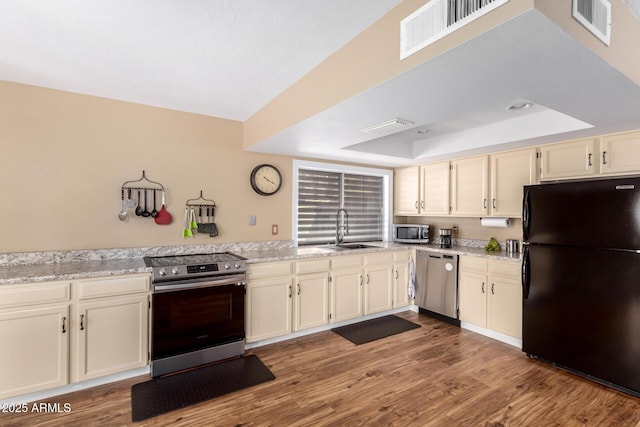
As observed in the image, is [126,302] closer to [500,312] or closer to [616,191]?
[500,312]

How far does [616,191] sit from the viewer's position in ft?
7.71

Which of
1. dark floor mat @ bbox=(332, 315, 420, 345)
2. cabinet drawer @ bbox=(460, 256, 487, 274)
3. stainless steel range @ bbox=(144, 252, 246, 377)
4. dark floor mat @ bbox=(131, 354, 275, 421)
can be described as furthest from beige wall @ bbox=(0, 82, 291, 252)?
cabinet drawer @ bbox=(460, 256, 487, 274)

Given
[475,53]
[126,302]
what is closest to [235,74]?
[475,53]

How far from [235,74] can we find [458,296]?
3312 millimetres

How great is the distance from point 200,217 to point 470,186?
3.21 metres

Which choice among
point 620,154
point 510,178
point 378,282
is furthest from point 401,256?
point 620,154

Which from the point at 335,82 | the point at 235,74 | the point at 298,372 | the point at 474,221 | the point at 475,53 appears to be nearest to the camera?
the point at 475,53

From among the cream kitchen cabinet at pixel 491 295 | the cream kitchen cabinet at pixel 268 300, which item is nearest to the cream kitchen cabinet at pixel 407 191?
the cream kitchen cabinet at pixel 491 295

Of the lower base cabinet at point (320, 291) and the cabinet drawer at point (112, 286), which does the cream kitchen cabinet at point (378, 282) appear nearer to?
the lower base cabinet at point (320, 291)

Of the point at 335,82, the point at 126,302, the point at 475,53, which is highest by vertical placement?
the point at 335,82

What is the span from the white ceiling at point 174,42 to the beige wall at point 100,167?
255mm

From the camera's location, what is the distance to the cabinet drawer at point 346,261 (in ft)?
11.4

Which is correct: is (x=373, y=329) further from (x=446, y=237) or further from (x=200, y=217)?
(x=200, y=217)

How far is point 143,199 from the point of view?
9.77ft
